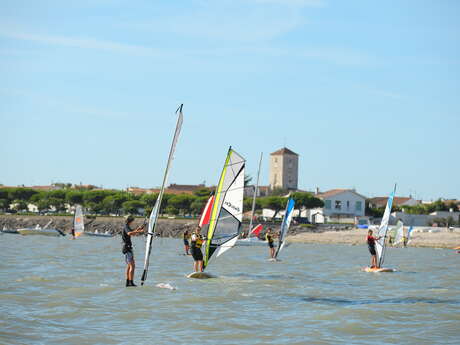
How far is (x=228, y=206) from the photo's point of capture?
58.9 feet

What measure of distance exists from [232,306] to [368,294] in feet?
12.7

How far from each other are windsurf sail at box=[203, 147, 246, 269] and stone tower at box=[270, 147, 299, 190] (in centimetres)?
11376

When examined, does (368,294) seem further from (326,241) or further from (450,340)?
(326,241)

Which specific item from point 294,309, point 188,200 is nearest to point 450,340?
point 294,309

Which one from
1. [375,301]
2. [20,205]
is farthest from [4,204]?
[375,301]

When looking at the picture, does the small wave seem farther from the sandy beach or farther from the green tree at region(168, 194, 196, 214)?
the green tree at region(168, 194, 196, 214)

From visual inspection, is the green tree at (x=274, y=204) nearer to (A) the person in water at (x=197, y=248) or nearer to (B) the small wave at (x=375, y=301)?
(A) the person in water at (x=197, y=248)

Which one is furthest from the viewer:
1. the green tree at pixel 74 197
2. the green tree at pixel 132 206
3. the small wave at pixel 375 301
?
the green tree at pixel 74 197

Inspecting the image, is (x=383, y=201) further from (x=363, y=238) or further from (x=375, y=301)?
(x=375, y=301)

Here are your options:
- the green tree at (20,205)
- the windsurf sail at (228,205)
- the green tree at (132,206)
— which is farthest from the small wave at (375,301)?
the green tree at (20,205)

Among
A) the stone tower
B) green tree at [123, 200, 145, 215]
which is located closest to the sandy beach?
green tree at [123, 200, 145, 215]

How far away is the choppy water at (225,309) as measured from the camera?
1034cm

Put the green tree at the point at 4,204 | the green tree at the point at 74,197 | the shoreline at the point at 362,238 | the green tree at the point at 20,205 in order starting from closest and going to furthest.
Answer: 1. the shoreline at the point at 362,238
2. the green tree at the point at 74,197
3. the green tree at the point at 4,204
4. the green tree at the point at 20,205

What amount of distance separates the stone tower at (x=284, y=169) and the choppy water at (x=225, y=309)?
113 meters
